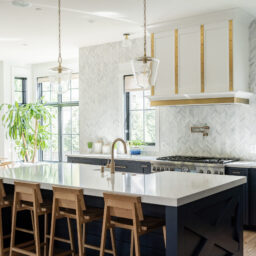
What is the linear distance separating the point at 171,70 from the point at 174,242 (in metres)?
3.46

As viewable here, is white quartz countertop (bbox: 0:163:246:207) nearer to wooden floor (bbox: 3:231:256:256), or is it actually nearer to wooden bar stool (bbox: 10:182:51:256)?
wooden bar stool (bbox: 10:182:51:256)

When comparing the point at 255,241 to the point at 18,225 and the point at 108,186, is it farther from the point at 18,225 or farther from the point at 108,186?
the point at 18,225

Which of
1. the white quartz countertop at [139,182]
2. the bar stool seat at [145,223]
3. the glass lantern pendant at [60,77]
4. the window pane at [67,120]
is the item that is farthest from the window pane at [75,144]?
the bar stool seat at [145,223]

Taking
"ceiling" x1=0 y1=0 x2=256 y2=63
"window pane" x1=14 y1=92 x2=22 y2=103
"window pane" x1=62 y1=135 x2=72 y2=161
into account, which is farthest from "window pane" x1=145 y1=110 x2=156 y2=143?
"window pane" x1=14 y1=92 x2=22 y2=103

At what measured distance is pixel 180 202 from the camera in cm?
278

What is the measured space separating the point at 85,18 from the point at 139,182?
2985mm

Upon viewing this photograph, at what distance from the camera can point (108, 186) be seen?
3.28 m

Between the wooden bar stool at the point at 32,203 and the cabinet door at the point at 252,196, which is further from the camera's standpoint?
the cabinet door at the point at 252,196

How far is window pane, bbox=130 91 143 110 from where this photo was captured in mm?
7027

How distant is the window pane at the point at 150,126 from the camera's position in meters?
6.86

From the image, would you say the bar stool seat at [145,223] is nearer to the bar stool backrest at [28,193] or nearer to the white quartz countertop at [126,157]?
the bar stool backrest at [28,193]

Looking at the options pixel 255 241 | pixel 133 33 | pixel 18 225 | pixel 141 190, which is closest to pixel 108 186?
pixel 141 190

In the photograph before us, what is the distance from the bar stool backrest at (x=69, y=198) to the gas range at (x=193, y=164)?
97.9 inches

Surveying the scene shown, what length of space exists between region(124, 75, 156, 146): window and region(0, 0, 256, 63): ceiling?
0.99 m
